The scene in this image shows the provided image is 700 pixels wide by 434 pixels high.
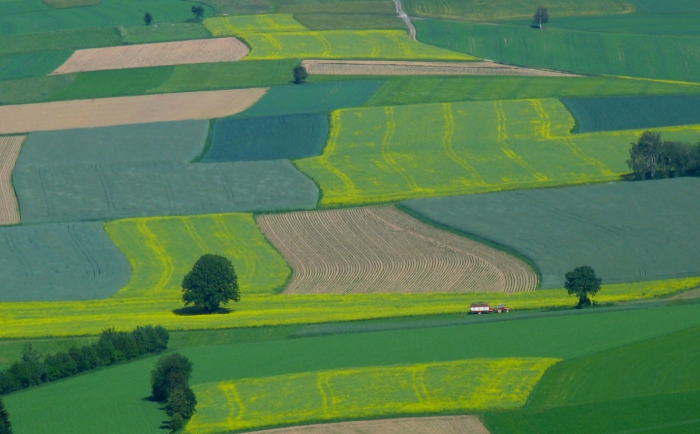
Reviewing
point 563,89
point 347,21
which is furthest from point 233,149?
point 347,21

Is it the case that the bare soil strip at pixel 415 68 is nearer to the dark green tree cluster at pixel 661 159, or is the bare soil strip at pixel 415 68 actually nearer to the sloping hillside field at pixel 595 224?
the dark green tree cluster at pixel 661 159

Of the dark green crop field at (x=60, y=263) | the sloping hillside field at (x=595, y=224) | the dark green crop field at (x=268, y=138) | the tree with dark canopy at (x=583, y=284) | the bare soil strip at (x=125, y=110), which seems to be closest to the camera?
the tree with dark canopy at (x=583, y=284)

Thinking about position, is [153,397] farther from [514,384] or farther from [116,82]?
[116,82]

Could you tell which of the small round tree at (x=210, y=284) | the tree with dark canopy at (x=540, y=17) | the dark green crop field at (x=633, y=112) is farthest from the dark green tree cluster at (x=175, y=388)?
the tree with dark canopy at (x=540, y=17)

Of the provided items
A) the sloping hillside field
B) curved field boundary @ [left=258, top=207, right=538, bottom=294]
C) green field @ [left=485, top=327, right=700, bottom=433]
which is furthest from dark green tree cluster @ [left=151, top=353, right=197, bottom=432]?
the sloping hillside field

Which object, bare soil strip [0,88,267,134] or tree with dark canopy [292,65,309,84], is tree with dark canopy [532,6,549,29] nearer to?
tree with dark canopy [292,65,309,84]

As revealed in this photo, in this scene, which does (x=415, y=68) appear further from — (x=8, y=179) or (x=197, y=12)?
(x=8, y=179)

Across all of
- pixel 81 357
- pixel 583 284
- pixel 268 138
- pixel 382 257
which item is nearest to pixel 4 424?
pixel 81 357
